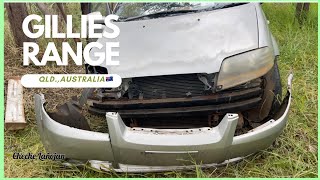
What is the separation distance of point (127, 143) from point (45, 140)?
2.23 ft

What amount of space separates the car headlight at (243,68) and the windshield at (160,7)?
85 centimetres

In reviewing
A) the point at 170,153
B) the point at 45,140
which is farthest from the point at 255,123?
the point at 45,140

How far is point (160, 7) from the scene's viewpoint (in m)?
3.72

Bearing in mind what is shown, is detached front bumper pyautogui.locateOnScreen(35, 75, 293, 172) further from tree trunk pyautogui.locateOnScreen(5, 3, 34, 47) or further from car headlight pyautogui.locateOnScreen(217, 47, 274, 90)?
tree trunk pyautogui.locateOnScreen(5, 3, 34, 47)

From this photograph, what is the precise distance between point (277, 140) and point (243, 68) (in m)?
0.84

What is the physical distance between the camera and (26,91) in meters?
4.50

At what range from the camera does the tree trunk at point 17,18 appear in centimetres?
512

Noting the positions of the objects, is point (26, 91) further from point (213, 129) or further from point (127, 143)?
point (213, 129)

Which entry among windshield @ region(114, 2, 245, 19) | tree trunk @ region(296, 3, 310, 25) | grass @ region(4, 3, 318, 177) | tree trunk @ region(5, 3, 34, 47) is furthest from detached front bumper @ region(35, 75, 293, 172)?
tree trunk @ region(296, 3, 310, 25)

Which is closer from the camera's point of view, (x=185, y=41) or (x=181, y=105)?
(x=181, y=105)

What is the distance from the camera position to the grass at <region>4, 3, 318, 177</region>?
306cm

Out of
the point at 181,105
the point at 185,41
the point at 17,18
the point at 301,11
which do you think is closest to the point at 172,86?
the point at 181,105

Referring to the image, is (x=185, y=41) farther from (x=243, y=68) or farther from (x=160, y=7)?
(x=160, y=7)

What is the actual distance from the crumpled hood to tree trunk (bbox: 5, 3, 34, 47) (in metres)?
2.25
